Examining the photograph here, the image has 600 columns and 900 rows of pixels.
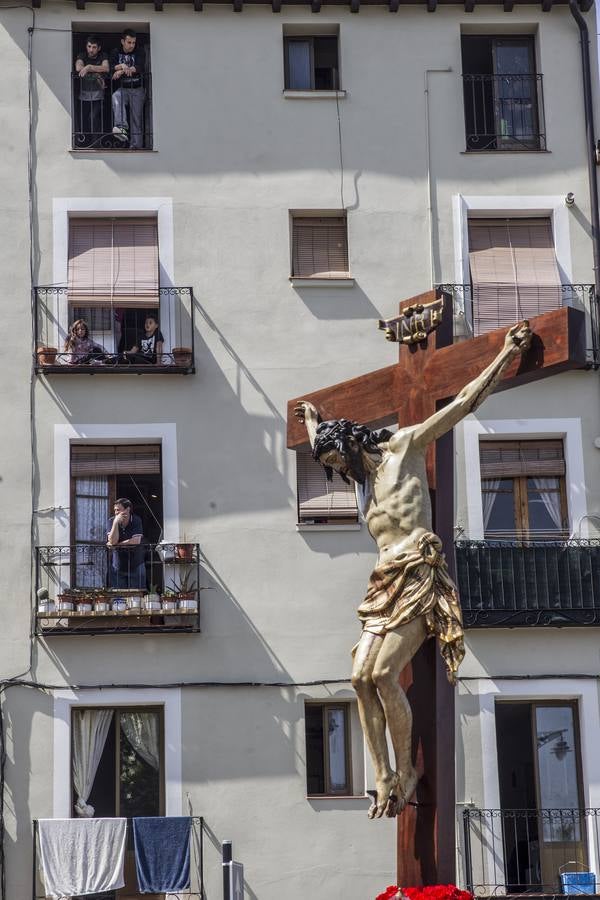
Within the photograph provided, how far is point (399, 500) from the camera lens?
1281 centimetres

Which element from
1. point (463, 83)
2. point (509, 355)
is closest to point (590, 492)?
point (463, 83)

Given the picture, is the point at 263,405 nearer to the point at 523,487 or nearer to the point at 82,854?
the point at 523,487

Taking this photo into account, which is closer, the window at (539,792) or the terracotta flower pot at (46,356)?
the window at (539,792)

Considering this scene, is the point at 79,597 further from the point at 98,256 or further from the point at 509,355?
the point at 509,355

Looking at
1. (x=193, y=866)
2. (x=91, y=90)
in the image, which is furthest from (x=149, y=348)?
(x=193, y=866)

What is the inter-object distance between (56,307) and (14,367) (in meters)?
0.86

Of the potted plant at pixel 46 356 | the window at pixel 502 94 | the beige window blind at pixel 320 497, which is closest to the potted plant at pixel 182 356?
the potted plant at pixel 46 356

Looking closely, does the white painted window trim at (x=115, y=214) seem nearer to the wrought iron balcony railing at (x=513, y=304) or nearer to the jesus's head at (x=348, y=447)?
the wrought iron balcony railing at (x=513, y=304)

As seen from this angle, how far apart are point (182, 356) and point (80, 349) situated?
1192 mm

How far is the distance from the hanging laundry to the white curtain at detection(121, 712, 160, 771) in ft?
3.09

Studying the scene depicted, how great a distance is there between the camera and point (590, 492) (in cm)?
2484

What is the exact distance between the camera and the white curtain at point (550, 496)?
24.9 meters

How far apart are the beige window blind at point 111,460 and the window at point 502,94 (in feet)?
18.1

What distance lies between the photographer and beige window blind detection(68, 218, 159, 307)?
2500 cm
